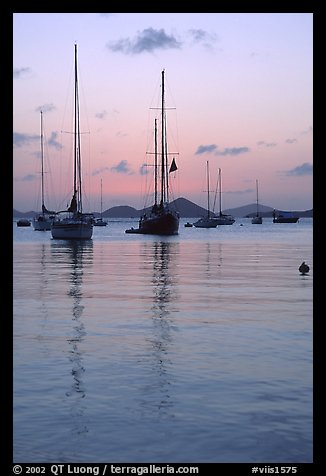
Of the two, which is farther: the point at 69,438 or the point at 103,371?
the point at 103,371

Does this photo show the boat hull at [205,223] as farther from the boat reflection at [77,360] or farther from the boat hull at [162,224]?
the boat reflection at [77,360]

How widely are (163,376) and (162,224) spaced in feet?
249

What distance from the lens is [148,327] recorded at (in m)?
18.0

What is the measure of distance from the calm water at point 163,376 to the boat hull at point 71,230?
47.6 meters

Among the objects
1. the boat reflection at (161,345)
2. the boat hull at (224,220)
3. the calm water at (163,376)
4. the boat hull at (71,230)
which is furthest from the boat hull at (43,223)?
the calm water at (163,376)

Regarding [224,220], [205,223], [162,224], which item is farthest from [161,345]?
[224,220]

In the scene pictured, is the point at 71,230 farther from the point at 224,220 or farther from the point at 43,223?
the point at 224,220

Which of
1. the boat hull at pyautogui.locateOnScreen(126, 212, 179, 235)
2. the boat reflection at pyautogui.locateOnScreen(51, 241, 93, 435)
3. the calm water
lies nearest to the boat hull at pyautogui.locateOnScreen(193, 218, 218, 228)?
the boat hull at pyautogui.locateOnScreen(126, 212, 179, 235)

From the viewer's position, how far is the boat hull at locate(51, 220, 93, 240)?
73375mm

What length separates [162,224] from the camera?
88.3 metres

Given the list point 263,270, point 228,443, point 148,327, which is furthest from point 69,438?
point 263,270

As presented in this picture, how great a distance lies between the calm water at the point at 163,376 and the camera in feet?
29.5
